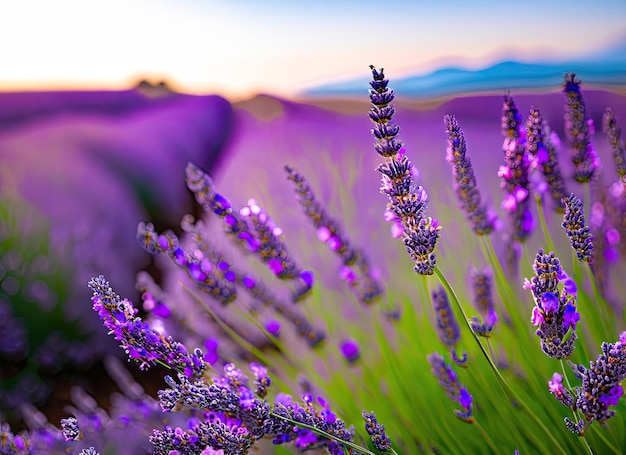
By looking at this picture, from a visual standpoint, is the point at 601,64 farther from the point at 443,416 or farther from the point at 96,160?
the point at 96,160

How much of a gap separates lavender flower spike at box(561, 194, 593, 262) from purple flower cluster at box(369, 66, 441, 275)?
0.11 metres

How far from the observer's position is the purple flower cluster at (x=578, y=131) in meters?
0.74

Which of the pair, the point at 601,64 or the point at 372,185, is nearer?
the point at 601,64

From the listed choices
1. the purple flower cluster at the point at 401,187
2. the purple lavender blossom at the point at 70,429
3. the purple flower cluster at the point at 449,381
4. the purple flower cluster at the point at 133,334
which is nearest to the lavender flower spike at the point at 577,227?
the purple flower cluster at the point at 401,187

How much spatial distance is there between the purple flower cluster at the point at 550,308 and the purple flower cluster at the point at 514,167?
0.28m

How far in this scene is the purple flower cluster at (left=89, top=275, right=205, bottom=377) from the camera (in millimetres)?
535

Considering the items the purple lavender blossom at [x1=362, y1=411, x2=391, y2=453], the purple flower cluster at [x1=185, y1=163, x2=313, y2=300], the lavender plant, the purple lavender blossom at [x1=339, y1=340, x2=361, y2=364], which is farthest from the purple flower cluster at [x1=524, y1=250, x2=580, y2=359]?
the purple lavender blossom at [x1=339, y1=340, x2=361, y2=364]

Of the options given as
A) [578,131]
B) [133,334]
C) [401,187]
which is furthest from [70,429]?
[578,131]

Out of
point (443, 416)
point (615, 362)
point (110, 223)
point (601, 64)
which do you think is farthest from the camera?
point (110, 223)

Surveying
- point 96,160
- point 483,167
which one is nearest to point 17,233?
point 96,160

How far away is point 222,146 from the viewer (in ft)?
7.53

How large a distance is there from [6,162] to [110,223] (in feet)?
1.30

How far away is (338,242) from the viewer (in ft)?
3.04

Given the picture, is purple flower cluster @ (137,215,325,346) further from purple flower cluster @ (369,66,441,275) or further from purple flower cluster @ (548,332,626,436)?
purple flower cluster @ (548,332,626,436)
